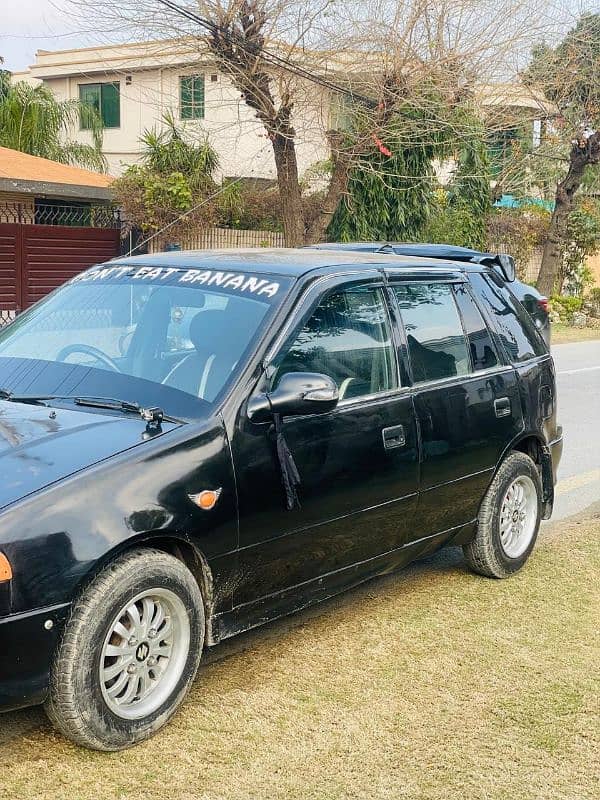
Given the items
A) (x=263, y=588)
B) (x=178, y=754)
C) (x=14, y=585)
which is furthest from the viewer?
(x=263, y=588)

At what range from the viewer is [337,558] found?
4.32 metres

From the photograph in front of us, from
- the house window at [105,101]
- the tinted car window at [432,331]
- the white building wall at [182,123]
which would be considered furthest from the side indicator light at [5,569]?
the house window at [105,101]

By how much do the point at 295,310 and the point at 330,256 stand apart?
2.59 feet

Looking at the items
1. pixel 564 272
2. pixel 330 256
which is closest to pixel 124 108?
pixel 564 272

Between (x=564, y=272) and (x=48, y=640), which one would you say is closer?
(x=48, y=640)

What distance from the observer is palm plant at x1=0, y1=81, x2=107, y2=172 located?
29016 millimetres

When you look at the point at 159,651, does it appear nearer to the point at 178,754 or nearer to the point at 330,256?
the point at 178,754

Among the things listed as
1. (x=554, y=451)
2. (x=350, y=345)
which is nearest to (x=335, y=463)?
(x=350, y=345)

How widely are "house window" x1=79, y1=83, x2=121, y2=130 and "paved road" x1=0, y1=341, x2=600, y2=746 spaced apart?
23117mm

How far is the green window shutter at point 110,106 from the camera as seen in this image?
1379 inches

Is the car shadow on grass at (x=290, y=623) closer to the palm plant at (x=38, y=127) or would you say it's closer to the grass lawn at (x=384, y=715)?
the grass lawn at (x=384, y=715)

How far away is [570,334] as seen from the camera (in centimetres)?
2433

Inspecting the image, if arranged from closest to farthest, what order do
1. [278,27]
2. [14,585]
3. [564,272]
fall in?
[14,585], [278,27], [564,272]

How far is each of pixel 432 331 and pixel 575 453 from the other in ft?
15.4
